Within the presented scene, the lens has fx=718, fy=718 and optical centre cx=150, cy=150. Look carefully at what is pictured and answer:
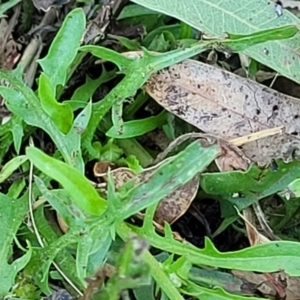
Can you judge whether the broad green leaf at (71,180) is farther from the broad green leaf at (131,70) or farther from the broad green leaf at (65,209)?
the broad green leaf at (131,70)

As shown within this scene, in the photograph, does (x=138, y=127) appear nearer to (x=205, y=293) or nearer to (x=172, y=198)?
(x=172, y=198)

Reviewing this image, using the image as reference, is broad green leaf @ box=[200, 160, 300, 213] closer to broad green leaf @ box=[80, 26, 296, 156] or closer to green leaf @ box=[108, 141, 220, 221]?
broad green leaf @ box=[80, 26, 296, 156]

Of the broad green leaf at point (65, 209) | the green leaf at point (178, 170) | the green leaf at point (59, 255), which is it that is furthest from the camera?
the green leaf at point (59, 255)

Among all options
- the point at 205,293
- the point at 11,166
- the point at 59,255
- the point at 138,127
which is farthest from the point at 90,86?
the point at 205,293

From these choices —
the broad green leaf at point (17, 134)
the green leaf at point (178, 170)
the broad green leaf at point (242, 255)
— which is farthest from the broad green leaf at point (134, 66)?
the green leaf at point (178, 170)

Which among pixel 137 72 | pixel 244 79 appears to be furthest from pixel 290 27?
pixel 137 72
